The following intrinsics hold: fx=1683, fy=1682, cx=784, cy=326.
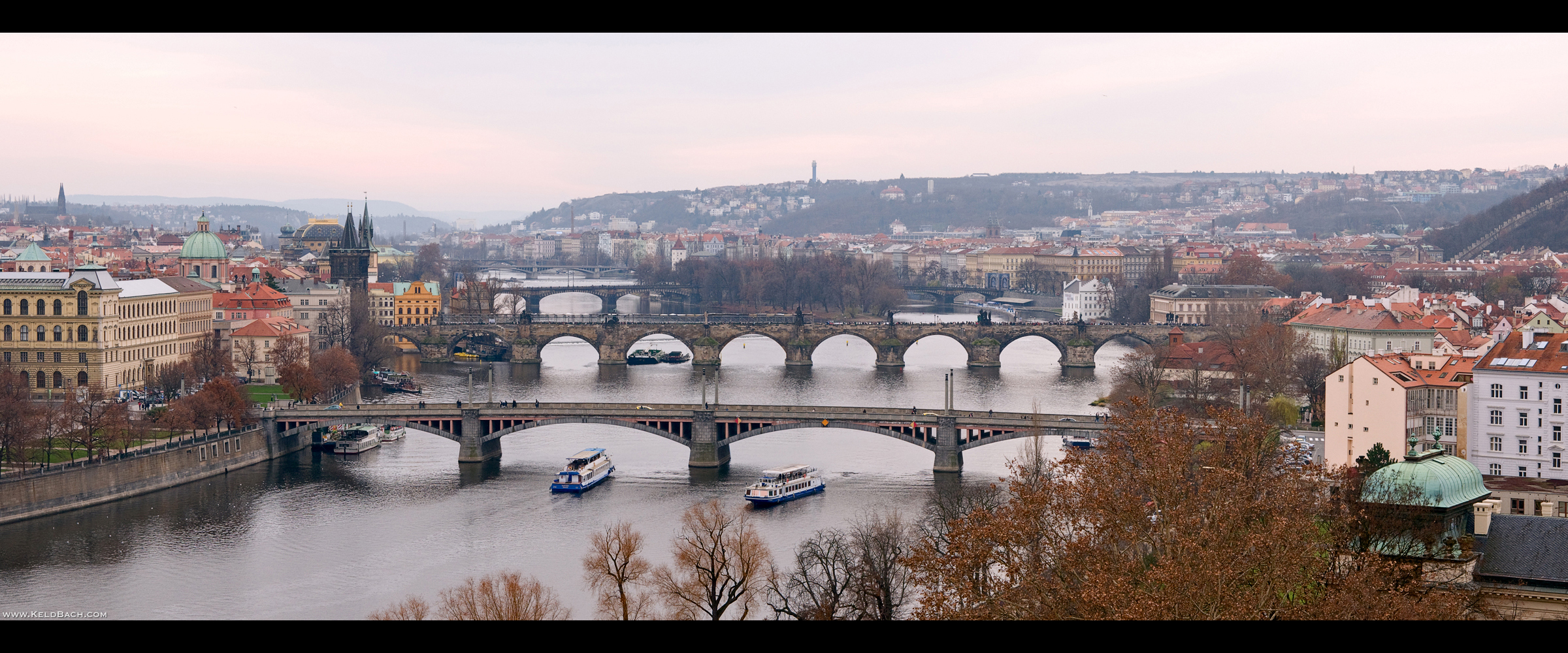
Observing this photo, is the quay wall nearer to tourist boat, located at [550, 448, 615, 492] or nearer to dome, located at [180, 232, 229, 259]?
tourist boat, located at [550, 448, 615, 492]

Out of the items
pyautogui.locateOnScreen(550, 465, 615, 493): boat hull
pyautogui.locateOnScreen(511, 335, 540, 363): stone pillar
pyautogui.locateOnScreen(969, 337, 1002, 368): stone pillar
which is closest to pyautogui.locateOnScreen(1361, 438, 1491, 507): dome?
pyautogui.locateOnScreen(550, 465, 615, 493): boat hull

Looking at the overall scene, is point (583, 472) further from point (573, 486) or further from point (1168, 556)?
point (1168, 556)

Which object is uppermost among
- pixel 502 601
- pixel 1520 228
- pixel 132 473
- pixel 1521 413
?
pixel 1520 228

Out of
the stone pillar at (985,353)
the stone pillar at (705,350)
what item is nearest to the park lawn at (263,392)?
the stone pillar at (705,350)

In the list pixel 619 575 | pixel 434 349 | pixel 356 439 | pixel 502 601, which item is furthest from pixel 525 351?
pixel 502 601

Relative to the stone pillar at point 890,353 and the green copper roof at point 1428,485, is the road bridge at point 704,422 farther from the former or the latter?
the stone pillar at point 890,353
